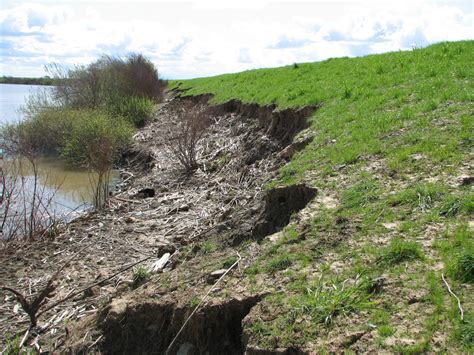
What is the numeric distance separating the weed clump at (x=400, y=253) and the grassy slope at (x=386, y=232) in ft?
0.04

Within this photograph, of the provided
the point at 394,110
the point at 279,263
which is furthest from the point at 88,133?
the point at 279,263

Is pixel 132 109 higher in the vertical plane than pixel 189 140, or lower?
higher

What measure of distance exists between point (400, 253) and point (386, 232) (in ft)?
1.75

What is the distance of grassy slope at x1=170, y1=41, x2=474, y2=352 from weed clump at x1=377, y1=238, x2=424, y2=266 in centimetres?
1

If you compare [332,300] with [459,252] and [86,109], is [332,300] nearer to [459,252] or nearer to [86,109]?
[459,252]

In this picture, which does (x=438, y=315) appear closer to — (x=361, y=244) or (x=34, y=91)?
(x=361, y=244)

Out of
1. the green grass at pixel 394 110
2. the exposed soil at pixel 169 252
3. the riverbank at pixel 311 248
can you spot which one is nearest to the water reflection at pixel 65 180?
the exposed soil at pixel 169 252

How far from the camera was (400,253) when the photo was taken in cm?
460

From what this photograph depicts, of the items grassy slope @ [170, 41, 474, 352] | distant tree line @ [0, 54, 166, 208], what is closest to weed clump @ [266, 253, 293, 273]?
grassy slope @ [170, 41, 474, 352]

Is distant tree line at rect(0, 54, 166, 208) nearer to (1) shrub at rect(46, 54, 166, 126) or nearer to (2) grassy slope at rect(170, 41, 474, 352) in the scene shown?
(1) shrub at rect(46, 54, 166, 126)

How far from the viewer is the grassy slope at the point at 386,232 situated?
390 cm

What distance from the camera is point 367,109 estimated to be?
9.71 m

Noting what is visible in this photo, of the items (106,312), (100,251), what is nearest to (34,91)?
(100,251)

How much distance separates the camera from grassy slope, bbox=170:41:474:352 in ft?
12.8
